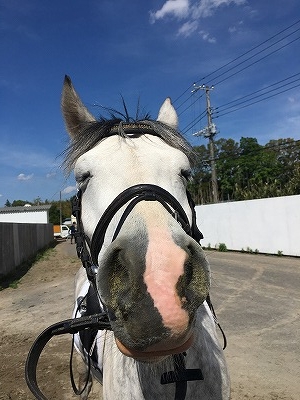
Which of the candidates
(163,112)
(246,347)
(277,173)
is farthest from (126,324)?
(277,173)

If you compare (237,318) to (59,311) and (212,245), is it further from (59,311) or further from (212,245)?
(212,245)

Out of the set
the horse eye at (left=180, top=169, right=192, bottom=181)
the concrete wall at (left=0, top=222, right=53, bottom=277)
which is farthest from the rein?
the concrete wall at (left=0, top=222, right=53, bottom=277)

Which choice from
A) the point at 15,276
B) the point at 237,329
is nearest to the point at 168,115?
the point at 237,329

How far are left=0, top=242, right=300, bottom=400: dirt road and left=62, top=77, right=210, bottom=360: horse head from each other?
2.78 ft

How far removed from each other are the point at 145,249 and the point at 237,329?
5.57m

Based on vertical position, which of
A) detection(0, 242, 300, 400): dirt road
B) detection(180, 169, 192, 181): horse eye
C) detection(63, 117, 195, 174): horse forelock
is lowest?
detection(0, 242, 300, 400): dirt road

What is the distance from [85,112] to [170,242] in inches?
58.0

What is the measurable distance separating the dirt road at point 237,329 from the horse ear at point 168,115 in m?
1.22

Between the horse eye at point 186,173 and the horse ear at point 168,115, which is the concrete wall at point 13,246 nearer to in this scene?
the horse ear at point 168,115

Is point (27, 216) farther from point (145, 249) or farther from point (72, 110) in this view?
point (145, 249)

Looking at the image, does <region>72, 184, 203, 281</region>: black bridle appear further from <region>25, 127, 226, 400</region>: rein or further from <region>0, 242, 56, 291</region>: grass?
<region>0, 242, 56, 291</region>: grass

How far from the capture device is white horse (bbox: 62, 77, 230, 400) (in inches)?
49.2

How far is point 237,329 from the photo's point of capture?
6.20 meters

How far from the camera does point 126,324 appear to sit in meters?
1.27
